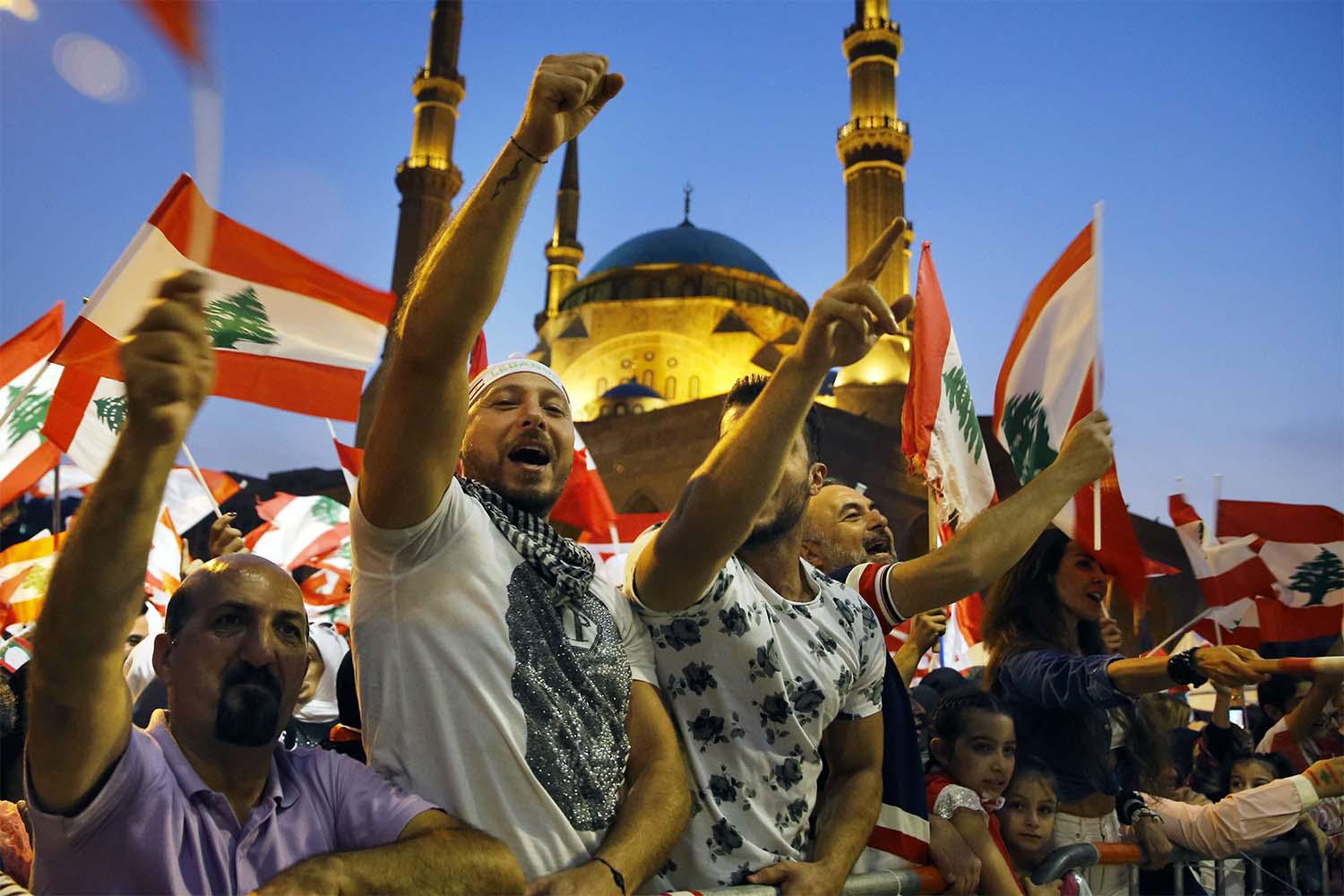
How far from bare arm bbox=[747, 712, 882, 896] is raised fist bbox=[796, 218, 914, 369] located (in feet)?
2.81

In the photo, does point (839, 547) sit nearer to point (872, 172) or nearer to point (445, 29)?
point (872, 172)

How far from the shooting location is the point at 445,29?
111ft

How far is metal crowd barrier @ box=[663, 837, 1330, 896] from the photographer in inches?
89.0

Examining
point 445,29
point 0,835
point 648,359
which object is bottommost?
point 0,835

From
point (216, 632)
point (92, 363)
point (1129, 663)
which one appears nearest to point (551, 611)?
point (216, 632)

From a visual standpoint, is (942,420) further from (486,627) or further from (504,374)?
(486,627)

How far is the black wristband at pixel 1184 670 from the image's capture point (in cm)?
287

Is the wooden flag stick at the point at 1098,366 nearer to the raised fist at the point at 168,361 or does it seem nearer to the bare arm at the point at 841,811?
the bare arm at the point at 841,811

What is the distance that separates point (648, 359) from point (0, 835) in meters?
39.2

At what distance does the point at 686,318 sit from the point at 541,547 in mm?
40406

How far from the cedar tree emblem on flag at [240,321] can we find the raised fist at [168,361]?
7.78 ft

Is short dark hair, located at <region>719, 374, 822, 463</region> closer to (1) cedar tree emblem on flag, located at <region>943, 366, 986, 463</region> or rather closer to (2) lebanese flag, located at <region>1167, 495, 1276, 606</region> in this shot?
(1) cedar tree emblem on flag, located at <region>943, 366, 986, 463</region>

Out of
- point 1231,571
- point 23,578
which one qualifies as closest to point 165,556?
point 23,578

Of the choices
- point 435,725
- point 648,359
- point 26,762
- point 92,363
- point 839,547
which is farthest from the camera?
point 648,359
